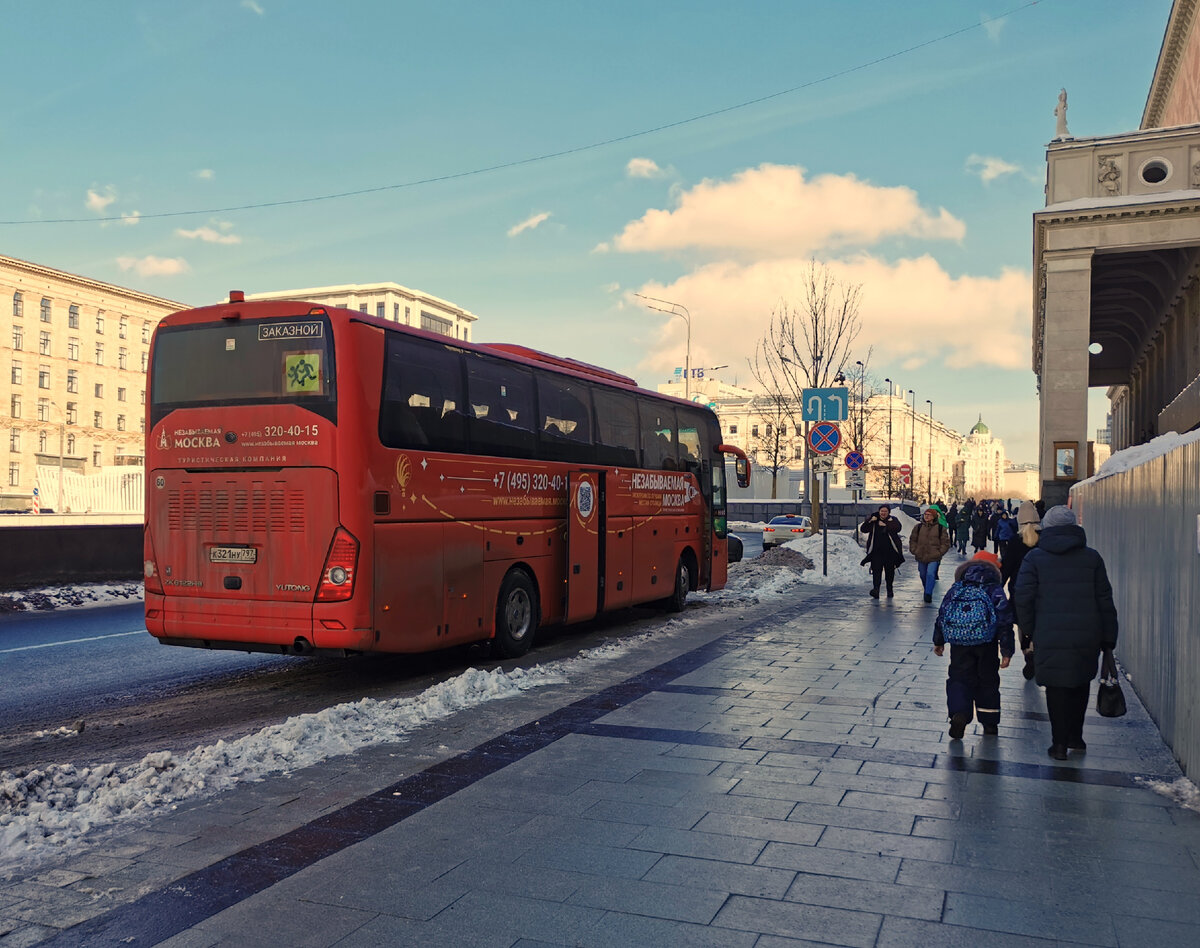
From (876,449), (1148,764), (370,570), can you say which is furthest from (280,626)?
(876,449)

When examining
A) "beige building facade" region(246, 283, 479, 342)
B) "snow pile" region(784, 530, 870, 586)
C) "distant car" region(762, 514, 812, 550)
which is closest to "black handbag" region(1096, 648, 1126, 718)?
"snow pile" region(784, 530, 870, 586)

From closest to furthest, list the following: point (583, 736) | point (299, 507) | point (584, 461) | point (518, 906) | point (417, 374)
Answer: point (518, 906)
point (583, 736)
point (299, 507)
point (417, 374)
point (584, 461)

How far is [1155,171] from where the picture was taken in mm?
33375

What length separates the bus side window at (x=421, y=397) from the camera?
9.98m

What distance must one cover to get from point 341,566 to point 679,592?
840 centimetres

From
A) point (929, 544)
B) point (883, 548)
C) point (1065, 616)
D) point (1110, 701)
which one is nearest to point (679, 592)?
point (929, 544)

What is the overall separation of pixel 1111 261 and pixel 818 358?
1114 centimetres

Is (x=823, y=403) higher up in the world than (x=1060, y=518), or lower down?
higher up

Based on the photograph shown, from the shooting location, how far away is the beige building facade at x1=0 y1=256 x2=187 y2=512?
84562mm

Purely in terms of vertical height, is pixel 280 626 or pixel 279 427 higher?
pixel 279 427

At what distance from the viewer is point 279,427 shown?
962 centimetres

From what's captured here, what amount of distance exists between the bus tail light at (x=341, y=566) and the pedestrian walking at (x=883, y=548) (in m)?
12.1

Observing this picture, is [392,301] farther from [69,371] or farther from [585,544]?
[585,544]

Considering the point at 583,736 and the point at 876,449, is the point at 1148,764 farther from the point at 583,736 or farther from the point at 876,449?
the point at 876,449
